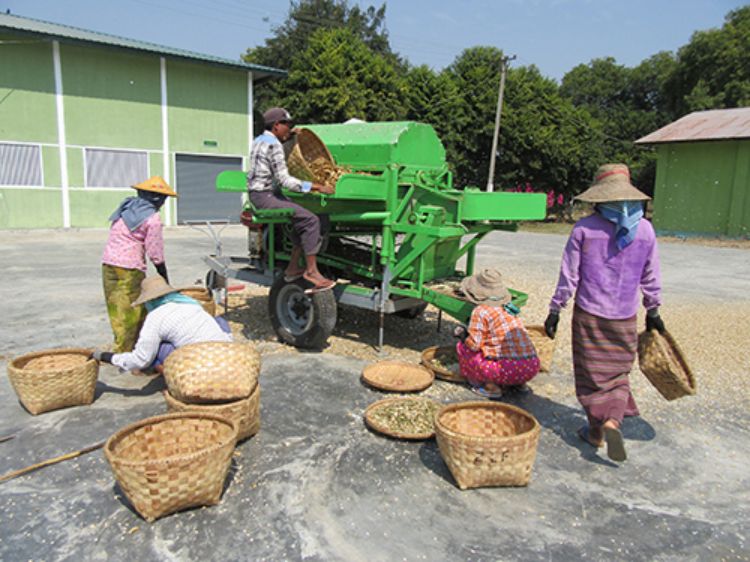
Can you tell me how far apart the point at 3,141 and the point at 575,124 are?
1004 inches

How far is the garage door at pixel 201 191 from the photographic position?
2009 centimetres

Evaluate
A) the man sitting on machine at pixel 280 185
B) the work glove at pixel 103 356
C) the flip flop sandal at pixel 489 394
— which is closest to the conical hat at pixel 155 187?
the man sitting on machine at pixel 280 185

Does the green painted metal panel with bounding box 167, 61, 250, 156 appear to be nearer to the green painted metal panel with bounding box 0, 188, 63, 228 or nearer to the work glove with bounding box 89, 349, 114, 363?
the green painted metal panel with bounding box 0, 188, 63, 228

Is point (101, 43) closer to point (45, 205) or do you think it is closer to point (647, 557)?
point (45, 205)

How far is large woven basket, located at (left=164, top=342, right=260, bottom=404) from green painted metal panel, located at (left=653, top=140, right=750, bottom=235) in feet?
76.3

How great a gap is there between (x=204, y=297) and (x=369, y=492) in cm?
382

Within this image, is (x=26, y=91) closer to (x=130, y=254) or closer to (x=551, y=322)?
(x=130, y=254)

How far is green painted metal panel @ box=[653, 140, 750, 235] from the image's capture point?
2214cm

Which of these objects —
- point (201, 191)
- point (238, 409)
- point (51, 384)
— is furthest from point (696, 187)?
point (51, 384)

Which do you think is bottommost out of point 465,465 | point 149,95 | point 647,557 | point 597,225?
point 647,557

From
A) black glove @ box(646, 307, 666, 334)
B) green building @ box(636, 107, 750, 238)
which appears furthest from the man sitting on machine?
green building @ box(636, 107, 750, 238)

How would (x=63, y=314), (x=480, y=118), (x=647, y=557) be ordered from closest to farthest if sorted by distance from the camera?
(x=647, y=557)
(x=63, y=314)
(x=480, y=118)

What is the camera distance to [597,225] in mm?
3787

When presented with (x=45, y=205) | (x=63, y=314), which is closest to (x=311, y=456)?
(x=63, y=314)
